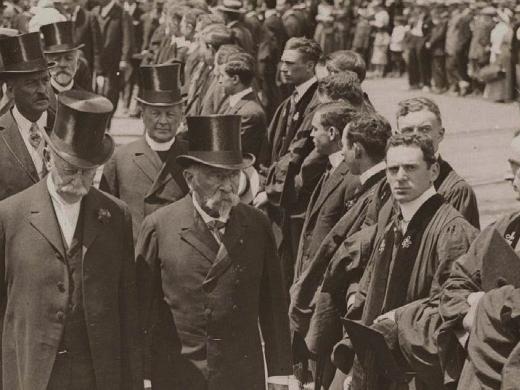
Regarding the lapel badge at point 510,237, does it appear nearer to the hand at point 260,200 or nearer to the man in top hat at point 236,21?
the hand at point 260,200

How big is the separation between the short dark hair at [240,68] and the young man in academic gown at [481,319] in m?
5.68

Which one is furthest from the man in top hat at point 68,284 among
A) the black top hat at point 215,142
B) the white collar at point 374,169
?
the white collar at point 374,169

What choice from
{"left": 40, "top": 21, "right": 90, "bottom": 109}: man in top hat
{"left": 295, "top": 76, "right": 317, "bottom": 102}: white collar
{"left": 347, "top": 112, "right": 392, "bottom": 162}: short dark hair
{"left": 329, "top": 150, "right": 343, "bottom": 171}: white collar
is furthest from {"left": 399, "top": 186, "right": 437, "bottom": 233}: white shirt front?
{"left": 40, "top": 21, "right": 90, "bottom": 109}: man in top hat

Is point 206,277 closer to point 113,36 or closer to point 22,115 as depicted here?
point 22,115

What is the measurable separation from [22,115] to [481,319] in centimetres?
421

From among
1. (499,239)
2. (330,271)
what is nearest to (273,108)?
(330,271)

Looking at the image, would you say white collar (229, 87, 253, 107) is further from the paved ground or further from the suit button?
the suit button

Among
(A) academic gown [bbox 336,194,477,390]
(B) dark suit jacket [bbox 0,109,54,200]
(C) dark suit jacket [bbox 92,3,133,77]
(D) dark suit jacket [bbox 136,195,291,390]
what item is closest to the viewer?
(A) academic gown [bbox 336,194,477,390]

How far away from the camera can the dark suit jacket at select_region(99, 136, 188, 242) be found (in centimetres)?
949

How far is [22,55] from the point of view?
9.34 m

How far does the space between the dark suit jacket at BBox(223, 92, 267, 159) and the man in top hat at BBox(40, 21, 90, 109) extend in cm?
149

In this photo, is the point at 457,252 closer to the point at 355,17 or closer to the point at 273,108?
the point at 273,108

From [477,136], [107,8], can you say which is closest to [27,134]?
[107,8]

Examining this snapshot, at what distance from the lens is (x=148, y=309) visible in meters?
7.33
